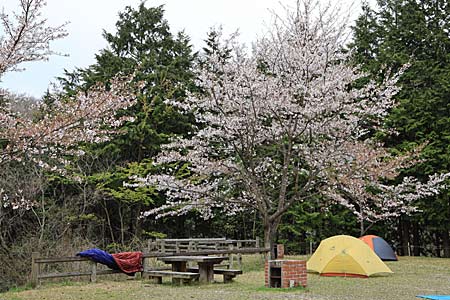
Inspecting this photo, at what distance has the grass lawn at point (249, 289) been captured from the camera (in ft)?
28.0

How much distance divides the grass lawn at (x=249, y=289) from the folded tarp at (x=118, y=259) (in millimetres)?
306

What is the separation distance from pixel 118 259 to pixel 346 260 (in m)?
5.24

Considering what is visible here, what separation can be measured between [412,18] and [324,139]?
8.56m

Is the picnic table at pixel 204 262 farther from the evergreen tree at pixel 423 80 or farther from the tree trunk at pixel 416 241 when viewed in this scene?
the tree trunk at pixel 416 241

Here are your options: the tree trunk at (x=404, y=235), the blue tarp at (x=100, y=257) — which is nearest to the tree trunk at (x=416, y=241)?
the tree trunk at (x=404, y=235)

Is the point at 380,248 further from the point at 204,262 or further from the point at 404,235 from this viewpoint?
the point at 204,262

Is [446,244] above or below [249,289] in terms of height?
above

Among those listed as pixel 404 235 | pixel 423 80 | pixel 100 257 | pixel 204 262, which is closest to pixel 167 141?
pixel 100 257

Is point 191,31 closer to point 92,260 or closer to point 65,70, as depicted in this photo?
point 65,70

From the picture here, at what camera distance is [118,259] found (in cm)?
1128

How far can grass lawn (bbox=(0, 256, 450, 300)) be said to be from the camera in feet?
28.0

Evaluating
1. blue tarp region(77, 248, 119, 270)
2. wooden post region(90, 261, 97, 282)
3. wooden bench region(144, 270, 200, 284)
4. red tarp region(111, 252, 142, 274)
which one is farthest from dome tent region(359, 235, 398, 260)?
wooden post region(90, 261, 97, 282)

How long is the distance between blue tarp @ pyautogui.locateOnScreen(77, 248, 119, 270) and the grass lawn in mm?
396

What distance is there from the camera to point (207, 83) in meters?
13.2
